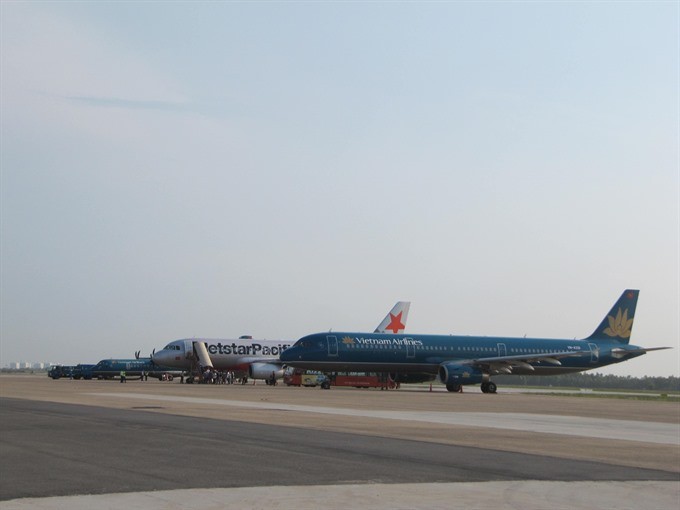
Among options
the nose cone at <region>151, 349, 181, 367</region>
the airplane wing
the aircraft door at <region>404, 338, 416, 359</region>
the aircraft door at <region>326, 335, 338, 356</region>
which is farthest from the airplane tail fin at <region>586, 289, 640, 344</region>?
the nose cone at <region>151, 349, 181, 367</region>

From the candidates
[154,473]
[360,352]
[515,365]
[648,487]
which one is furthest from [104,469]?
[515,365]

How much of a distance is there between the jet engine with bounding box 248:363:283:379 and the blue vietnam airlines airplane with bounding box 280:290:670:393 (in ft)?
47.4

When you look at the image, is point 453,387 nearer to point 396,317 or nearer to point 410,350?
point 410,350

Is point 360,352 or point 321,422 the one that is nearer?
point 321,422

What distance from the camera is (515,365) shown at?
72500 millimetres

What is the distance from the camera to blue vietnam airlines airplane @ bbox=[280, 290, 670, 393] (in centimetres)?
6944

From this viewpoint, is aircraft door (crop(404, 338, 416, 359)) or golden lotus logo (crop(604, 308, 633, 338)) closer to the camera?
aircraft door (crop(404, 338, 416, 359))

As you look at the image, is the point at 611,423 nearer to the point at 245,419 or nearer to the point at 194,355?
the point at 245,419

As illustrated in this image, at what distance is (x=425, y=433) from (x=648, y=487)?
1049cm

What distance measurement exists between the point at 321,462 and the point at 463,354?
2253 inches

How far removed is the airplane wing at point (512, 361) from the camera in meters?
70.9

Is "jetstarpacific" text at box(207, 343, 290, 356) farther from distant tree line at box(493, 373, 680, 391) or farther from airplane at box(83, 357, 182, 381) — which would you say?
distant tree line at box(493, 373, 680, 391)

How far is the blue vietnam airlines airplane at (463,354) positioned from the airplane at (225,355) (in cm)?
1583

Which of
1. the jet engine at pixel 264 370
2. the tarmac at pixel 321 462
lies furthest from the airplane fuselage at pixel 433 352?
the tarmac at pixel 321 462
